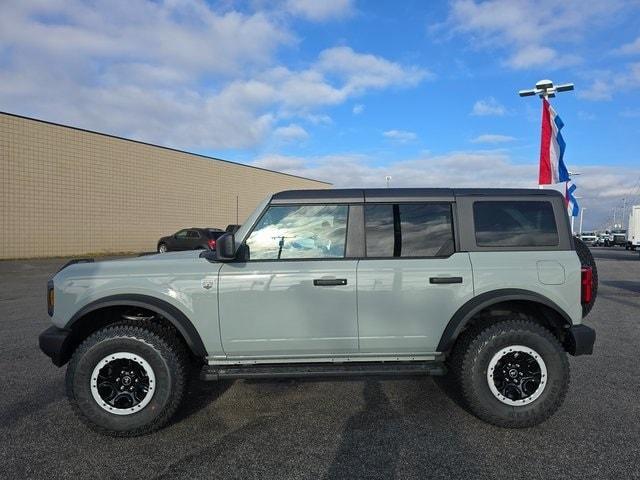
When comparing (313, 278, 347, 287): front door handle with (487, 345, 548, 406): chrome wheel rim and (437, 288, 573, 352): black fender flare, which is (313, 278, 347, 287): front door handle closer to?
(437, 288, 573, 352): black fender flare

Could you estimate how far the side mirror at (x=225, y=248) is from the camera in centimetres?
370

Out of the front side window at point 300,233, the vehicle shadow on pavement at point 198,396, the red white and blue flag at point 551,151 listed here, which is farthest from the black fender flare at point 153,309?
the red white and blue flag at point 551,151

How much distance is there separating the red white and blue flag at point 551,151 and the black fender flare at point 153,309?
1140cm

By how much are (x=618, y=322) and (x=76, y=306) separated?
8.25 meters

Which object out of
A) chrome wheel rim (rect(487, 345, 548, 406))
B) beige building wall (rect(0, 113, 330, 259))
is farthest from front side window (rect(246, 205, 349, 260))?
beige building wall (rect(0, 113, 330, 259))

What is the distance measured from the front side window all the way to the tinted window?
0.84 feet

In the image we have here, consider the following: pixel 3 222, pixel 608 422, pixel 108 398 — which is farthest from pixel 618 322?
pixel 3 222

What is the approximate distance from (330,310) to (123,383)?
5.69 feet

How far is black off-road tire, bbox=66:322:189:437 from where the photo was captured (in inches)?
142

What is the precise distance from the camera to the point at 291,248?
3.96 metres

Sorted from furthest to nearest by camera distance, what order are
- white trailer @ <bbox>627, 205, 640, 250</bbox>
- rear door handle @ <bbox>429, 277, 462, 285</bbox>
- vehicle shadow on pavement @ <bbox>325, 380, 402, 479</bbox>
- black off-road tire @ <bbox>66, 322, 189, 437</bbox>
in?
white trailer @ <bbox>627, 205, 640, 250</bbox>, rear door handle @ <bbox>429, 277, 462, 285</bbox>, black off-road tire @ <bbox>66, 322, 189, 437</bbox>, vehicle shadow on pavement @ <bbox>325, 380, 402, 479</bbox>

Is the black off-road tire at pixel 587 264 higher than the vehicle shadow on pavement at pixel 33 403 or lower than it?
higher

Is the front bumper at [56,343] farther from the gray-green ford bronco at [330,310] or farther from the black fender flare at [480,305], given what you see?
the black fender flare at [480,305]

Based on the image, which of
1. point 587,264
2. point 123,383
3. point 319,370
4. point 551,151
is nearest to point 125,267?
point 123,383
